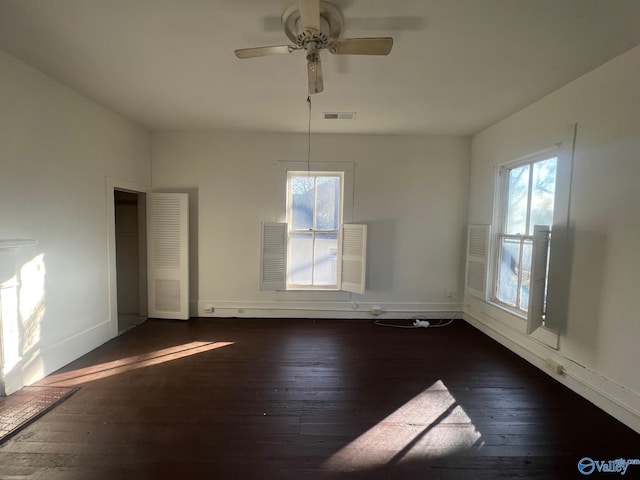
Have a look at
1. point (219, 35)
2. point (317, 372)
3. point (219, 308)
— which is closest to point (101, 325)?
point (219, 308)

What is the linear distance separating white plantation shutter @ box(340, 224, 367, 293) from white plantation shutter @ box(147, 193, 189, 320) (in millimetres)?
2203

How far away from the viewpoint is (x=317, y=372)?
2568 millimetres

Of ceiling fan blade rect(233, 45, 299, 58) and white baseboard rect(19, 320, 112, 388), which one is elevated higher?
ceiling fan blade rect(233, 45, 299, 58)

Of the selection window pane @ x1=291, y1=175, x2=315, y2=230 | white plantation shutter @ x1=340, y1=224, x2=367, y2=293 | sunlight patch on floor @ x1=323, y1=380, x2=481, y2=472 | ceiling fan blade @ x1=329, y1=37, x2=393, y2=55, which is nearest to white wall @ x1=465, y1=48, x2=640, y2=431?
sunlight patch on floor @ x1=323, y1=380, x2=481, y2=472

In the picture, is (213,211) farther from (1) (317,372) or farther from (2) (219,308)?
(1) (317,372)

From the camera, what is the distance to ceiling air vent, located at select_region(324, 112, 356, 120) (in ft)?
10.4

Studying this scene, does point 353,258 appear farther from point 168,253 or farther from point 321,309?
point 168,253

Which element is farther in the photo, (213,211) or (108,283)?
(213,211)

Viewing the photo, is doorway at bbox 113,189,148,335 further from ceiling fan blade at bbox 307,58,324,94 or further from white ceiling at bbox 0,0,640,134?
ceiling fan blade at bbox 307,58,324,94

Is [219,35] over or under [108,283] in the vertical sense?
over

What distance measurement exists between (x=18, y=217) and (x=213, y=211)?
1.96m

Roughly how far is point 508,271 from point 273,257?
295 cm

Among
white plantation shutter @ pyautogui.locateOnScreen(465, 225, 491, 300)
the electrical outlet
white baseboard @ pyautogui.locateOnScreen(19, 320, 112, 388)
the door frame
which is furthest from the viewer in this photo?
white plantation shutter @ pyautogui.locateOnScreen(465, 225, 491, 300)

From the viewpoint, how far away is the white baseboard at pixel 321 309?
13.0 feet
